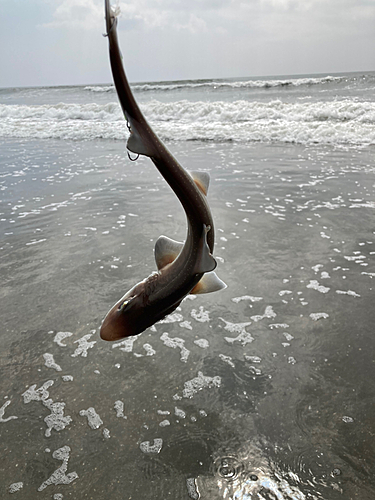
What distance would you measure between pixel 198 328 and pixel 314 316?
3.18 feet

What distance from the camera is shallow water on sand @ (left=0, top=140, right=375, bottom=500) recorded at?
206 centimetres

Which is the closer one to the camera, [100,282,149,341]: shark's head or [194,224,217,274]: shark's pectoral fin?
[194,224,217,274]: shark's pectoral fin

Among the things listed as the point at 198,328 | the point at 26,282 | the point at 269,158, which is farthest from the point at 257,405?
the point at 269,158

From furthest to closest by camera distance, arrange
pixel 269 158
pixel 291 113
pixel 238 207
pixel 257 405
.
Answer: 1. pixel 291 113
2. pixel 269 158
3. pixel 238 207
4. pixel 257 405

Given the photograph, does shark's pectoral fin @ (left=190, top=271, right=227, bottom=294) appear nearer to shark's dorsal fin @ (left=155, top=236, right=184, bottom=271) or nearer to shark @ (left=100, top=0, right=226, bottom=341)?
shark @ (left=100, top=0, right=226, bottom=341)

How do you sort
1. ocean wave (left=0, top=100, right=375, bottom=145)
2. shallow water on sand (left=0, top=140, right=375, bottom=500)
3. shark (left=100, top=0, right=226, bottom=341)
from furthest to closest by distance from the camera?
ocean wave (left=0, top=100, right=375, bottom=145) < shallow water on sand (left=0, top=140, right=375, bottom=500) < shark (left=100, top=0, right=226, bottom=341)

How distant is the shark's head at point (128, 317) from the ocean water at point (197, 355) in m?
1.30

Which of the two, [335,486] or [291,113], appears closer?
[335,486]

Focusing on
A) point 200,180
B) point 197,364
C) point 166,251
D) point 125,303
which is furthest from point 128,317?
point 197,364

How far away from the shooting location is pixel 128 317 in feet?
3.59

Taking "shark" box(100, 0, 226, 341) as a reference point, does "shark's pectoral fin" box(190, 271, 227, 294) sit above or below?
below

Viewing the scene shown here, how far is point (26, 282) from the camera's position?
3895 millimetres

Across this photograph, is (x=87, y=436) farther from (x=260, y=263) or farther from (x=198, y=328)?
(x=260, y=263)

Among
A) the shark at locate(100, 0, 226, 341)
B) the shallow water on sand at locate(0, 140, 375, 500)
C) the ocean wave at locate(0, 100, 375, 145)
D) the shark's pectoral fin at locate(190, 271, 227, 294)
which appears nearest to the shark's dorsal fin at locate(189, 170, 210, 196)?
the shark at locate(100, 0, 226, 341)
